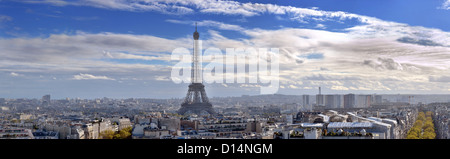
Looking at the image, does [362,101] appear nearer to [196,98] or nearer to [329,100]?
[329,100]

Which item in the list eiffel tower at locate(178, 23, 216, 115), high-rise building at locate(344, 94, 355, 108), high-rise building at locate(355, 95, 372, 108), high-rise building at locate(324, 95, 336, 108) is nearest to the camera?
eiffel tower at locate(178, 23, 216, 115)

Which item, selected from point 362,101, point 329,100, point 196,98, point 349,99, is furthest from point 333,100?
point 196,98

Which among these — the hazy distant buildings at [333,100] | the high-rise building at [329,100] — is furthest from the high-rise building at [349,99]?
the high-rise building at [329,100]

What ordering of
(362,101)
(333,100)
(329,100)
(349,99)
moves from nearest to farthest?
(349,99)
(362,101)
(333,100)
(329,100)

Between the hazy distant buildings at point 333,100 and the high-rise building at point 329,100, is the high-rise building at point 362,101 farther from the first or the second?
the high-rise building at point 329,100

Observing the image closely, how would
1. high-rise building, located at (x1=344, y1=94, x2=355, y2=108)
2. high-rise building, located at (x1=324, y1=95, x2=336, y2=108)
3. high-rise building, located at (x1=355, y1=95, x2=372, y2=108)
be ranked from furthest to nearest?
high-rise building, located at (x1=324, y1=95, x2=336, y2=108) < high-rise building, located at (x1=355, y1=95, x2=372, y2=108) < high-rise building, located at (x1=344, y1=94, x2=355, y2=108)

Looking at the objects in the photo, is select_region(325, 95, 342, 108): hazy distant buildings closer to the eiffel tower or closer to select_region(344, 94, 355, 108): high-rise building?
select_region(344, 94, 355, 108): high-rise building

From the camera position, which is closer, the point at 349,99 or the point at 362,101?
the point at 349,99

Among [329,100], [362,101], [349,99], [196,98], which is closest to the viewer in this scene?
[196,98]

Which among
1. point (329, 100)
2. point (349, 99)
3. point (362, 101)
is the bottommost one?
point (362, 101)

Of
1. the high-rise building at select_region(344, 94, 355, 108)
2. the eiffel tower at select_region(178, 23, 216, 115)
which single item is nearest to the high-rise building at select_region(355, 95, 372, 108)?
the high-rise building at select_region(344, 94, 355, 108)

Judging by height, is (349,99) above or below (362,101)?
above
